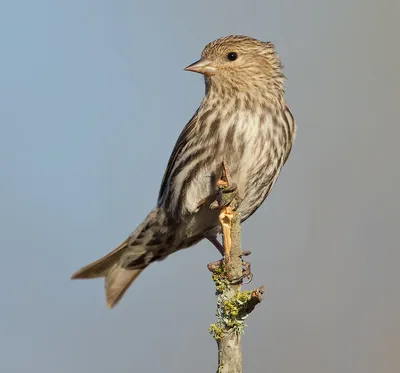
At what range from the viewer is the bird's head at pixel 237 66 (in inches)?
202

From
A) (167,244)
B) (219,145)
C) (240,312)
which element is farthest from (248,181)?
(240,312)

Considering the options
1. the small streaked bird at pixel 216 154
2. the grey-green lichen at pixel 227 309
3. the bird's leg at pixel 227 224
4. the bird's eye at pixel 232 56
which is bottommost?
the grey-green lichen at pixel 227 309

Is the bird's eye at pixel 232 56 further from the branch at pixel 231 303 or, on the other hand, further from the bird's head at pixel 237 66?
the branch at pixel 231 303

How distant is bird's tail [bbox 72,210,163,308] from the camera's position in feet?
17.7

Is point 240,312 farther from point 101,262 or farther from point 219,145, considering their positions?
point 101,262

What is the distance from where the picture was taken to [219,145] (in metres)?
4.79

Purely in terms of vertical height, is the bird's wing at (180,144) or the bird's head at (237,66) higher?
the bird's head at (237,66)

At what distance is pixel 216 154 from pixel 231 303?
5.72 feet

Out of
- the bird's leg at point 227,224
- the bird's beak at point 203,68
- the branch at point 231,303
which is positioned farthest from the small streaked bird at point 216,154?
the branch at point 231,303

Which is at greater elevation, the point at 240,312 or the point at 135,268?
the point at 135,268

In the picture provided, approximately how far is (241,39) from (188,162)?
1085 mm

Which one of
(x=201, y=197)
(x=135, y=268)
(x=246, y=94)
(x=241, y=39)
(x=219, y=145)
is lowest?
(x=135, y=268)

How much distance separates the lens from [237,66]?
521 centimetres

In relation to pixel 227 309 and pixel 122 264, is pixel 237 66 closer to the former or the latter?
pixel 122 264
